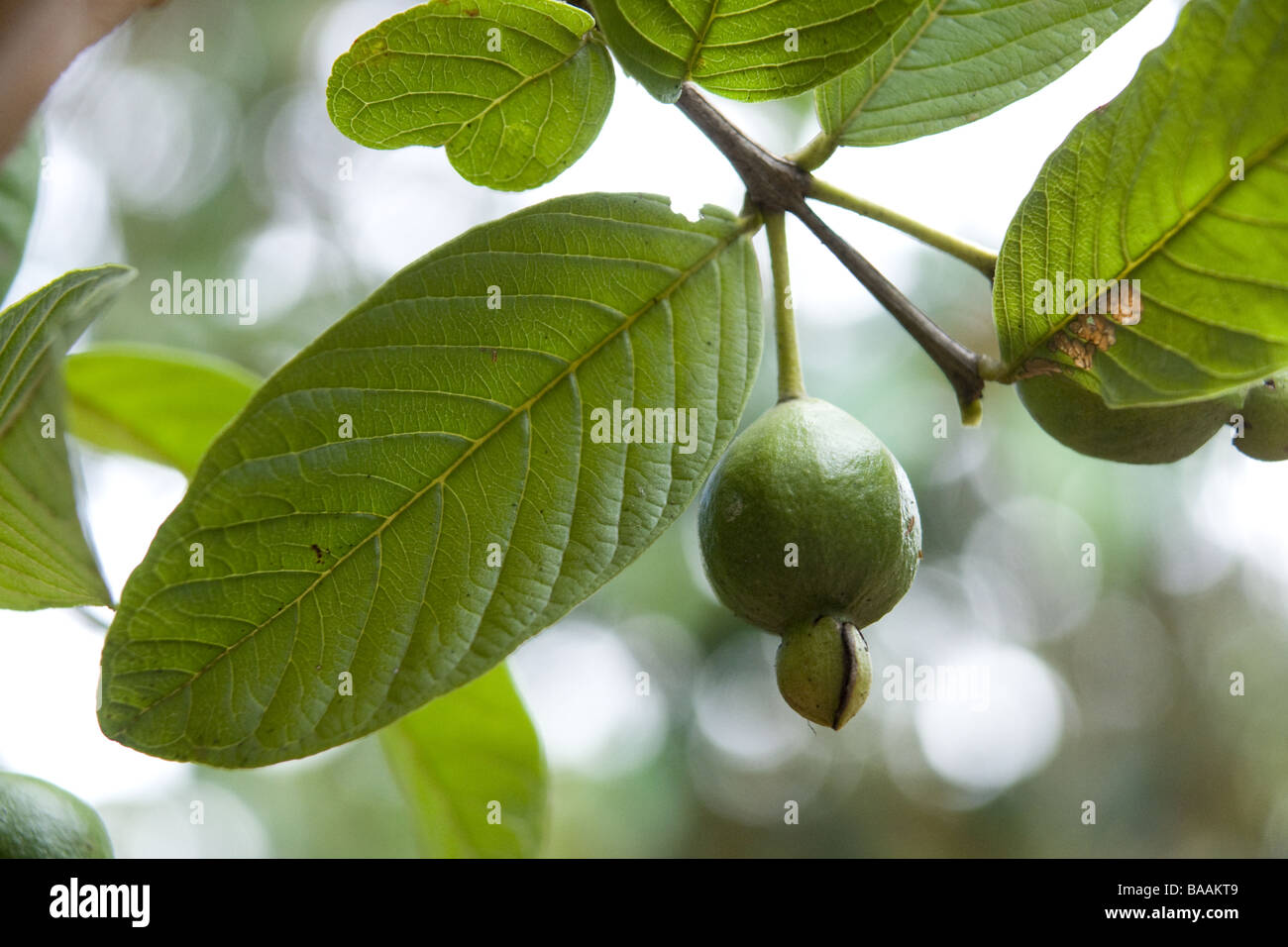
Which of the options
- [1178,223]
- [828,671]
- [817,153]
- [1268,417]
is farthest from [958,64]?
[828,671]

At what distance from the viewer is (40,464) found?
58cm

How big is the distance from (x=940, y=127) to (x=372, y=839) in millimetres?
6031

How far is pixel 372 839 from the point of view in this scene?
609cm

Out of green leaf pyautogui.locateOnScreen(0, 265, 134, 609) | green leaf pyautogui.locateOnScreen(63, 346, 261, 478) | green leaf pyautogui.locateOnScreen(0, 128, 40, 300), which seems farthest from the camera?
green leaf pyautogui.locateOnScreen(63, 346, 261, 478)

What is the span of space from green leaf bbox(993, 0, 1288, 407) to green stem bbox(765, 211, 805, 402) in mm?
169

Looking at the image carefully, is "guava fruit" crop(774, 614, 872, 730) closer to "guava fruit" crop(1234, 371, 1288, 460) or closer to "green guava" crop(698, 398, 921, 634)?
"green guava" crop(698, 398, 921, 634)

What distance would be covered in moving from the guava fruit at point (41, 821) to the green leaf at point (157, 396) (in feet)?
1.54

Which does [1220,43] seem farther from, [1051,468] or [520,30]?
[1051,468]

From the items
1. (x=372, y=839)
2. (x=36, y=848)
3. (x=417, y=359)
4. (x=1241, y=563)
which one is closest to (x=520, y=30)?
(x=417, y=359)

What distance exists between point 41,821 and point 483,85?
0.73 m

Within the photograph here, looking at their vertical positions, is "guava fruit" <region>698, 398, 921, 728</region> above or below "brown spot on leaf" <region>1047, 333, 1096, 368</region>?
below

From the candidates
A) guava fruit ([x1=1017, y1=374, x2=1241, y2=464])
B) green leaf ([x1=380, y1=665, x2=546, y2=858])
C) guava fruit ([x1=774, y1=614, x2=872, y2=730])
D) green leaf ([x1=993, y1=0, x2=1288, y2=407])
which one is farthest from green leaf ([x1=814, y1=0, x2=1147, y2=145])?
green leaf ([x1=380, y1=665, x2=546, y2=858])

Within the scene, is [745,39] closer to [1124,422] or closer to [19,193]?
[1124,422]

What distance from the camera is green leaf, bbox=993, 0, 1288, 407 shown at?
639mm
